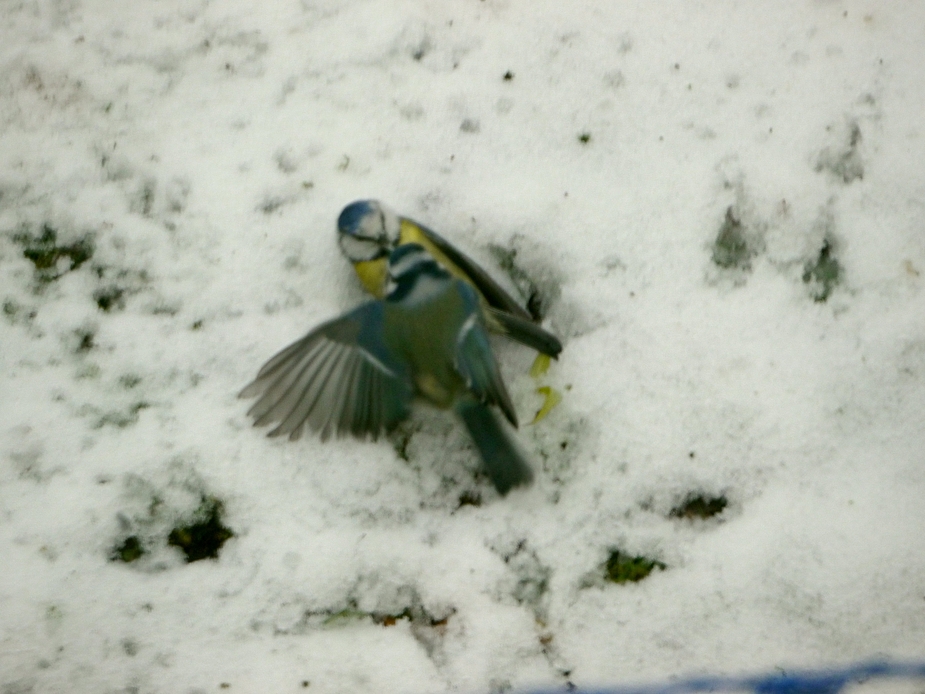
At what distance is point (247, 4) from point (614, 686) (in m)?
1.62

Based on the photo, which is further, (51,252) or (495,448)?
(51,252)

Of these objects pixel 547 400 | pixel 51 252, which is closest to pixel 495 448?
pixel 547 400

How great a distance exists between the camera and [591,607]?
1.51m

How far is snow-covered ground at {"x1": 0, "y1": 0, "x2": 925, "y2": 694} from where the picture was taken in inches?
59.7

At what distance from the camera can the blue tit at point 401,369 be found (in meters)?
1.44

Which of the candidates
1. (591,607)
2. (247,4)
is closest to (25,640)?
(591,607)

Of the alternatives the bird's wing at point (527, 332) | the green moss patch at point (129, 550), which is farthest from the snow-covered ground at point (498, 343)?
the bird's wing at point (527, 332)

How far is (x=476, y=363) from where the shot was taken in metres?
1.44

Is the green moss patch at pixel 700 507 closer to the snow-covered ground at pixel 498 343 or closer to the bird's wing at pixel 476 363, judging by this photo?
the snow-covered ground at pixel 498 343

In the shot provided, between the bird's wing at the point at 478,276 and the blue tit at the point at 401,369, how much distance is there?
79 mm

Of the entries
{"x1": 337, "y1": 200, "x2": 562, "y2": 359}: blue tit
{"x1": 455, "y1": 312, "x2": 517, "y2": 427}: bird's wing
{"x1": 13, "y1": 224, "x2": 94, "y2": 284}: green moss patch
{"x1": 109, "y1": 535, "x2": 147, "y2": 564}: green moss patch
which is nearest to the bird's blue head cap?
{"x1": 337, "y1": 200, "x2": 562, "y2": 359}: blue tit

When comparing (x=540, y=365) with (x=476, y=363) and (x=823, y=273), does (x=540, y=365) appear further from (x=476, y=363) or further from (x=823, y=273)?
(x=823, y=273)

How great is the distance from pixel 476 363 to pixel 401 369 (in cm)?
14

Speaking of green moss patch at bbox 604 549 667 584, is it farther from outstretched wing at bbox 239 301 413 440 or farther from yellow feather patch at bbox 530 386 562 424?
outstretched wing at bbox 239 301 413 440
